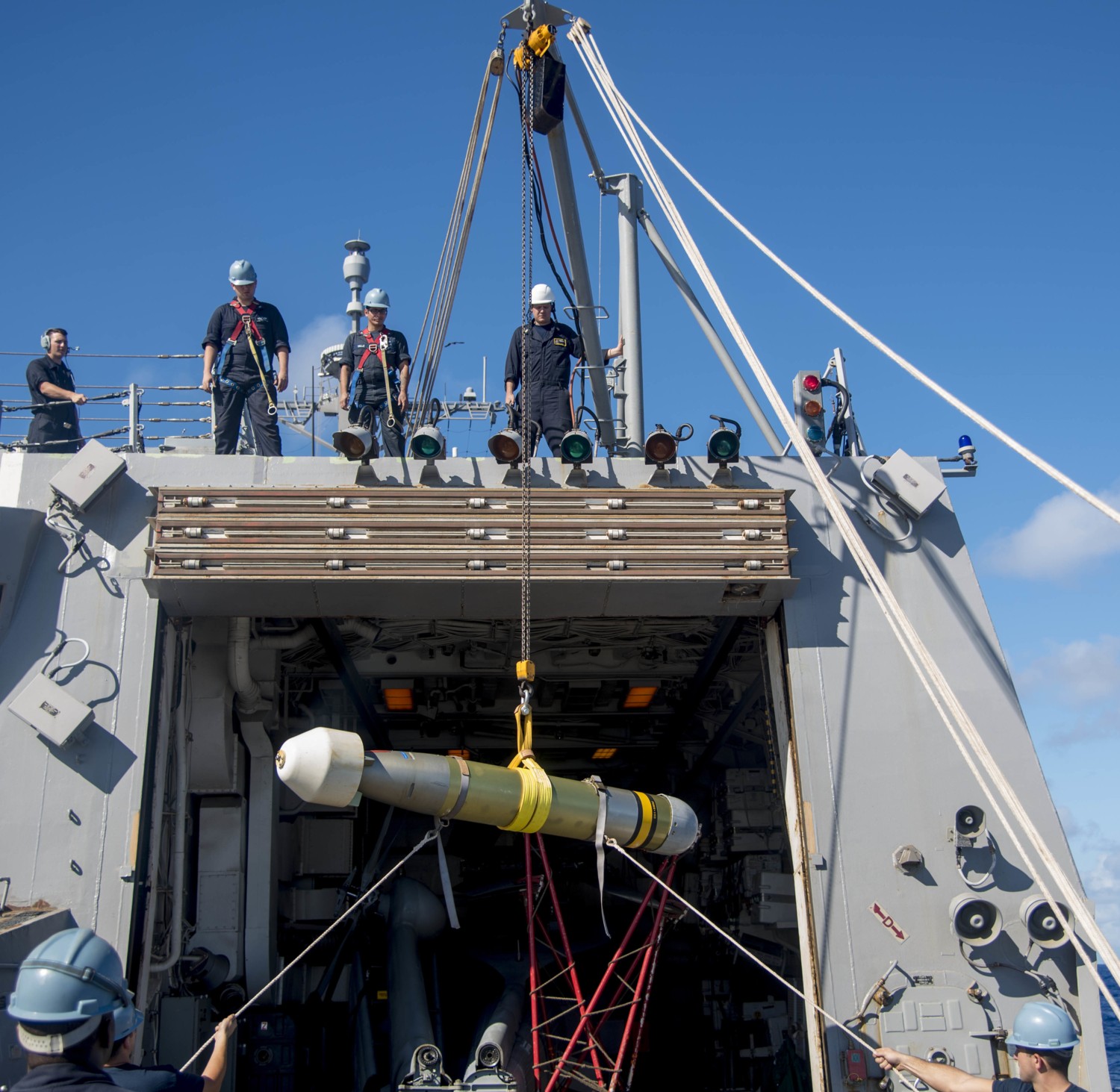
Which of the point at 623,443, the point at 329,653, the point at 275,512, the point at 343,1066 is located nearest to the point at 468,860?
the point at 343,1066

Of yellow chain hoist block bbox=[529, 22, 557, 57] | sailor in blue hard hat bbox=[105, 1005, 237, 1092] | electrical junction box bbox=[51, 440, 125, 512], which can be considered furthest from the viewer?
yellow chain hoist block bbox=[529, 22, 557, 57]

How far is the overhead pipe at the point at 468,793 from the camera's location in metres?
6.62

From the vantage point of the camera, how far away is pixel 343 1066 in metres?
12.8

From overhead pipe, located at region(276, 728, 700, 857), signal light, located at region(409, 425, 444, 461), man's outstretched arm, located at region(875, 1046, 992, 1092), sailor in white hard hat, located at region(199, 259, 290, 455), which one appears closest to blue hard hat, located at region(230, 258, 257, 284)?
sailor in white hard hat, located at region(199, 259, 290, 455)

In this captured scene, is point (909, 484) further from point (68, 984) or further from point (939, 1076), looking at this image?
point (68, 984)

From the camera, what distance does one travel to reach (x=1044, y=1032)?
505 centimetres

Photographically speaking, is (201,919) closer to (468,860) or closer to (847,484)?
(468,860)

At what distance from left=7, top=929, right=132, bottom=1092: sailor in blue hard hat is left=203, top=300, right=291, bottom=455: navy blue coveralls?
822 cm

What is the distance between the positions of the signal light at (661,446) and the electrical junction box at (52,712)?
5.04 meters

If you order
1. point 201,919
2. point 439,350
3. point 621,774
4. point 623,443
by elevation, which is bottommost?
point 201,919

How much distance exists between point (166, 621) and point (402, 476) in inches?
92.6

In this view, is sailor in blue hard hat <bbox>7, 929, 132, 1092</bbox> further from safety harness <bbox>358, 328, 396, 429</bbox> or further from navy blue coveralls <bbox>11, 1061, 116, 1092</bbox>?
safety harness <bbox>358, 328, 396, 429</bbox>

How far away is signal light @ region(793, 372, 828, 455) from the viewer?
1113cm

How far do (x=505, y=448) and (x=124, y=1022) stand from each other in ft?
22.3
